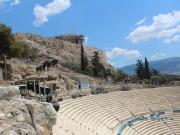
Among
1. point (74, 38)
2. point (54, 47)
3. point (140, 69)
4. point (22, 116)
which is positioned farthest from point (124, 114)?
point (74, 38)

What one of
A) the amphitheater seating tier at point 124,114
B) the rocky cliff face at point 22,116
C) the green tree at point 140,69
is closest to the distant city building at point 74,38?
the green tree at point 140,69

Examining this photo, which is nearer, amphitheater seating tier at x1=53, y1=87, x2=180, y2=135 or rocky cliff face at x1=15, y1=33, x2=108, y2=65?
amphitheater seating tier at x1=53, y1=87, x2=180, y2=135

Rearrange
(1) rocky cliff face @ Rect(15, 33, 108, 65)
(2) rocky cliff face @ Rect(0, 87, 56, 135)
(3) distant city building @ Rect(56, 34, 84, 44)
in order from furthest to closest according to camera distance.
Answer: (3) distant city building @ Rect(56, 34, 84, 44) → (1) rocky cliff face @ Rect(15, 33, 108, 65) → (2) rocky cliff face @ Rect(0, 87, 56, 135)

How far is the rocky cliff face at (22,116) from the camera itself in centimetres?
1153

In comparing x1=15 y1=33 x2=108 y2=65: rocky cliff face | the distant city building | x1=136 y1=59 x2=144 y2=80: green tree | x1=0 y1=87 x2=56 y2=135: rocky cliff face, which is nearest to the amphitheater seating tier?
x1=0 y1=87 x2=56 y2=135: rocky cliff face

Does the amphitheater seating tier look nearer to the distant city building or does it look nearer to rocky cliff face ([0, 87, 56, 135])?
rocky cliff face ([0, 87, 56, 135])

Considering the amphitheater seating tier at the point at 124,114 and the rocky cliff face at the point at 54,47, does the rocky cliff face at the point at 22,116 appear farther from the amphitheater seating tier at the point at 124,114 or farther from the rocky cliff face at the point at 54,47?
the rocky cliff face at the point at 54,47

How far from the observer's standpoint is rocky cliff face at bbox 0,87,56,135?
11.5m

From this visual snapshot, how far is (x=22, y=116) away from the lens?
41.3ft

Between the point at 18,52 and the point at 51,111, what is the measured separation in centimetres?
2272

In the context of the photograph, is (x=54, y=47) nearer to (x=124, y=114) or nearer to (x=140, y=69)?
(x=140, y=69)

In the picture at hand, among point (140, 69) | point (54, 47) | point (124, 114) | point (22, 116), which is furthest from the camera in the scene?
point (54, 47)

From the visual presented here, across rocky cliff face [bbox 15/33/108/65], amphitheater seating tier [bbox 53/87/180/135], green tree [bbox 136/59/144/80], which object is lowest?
amphitheater seating tier [bbox 53/87/180/135]

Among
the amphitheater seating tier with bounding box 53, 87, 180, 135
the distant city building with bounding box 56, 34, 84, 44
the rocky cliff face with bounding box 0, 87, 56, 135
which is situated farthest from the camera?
the distant city building with bounding box 56, 34, 84, 44
